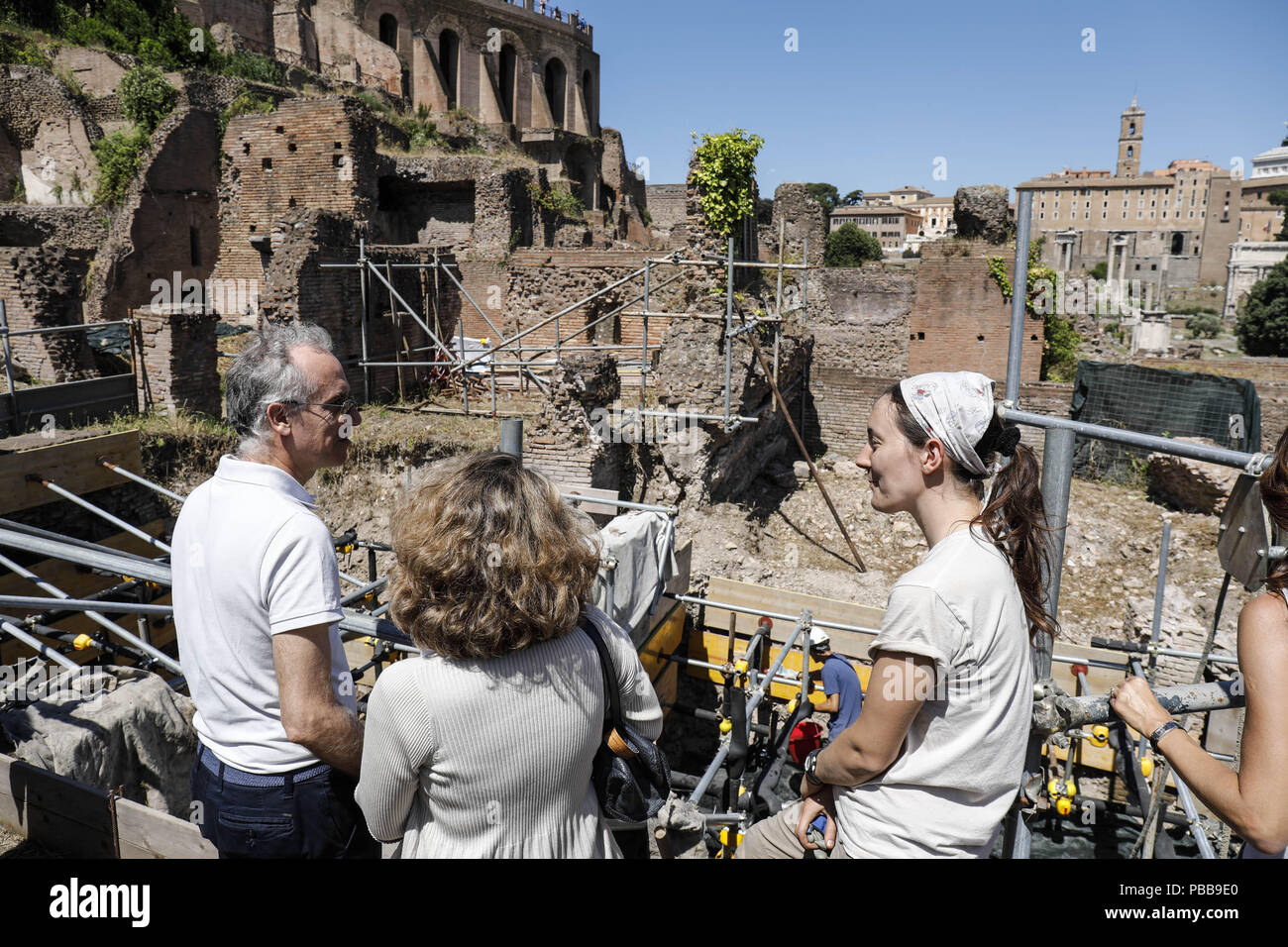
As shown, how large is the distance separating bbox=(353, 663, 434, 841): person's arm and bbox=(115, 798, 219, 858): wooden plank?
1087 mm

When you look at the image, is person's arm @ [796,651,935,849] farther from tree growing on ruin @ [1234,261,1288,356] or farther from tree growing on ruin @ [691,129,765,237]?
tree growing on ruin @ [1234,261,1288,356]

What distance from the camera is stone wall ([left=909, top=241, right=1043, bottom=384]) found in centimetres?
1712

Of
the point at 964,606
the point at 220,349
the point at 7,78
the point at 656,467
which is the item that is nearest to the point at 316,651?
the point at 964,606

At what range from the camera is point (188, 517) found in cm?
203

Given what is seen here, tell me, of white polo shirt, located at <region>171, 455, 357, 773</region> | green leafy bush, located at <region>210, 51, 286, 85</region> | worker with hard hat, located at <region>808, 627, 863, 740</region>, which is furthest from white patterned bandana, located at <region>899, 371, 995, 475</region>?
green leafy bush, located at <region>210, 51, 286, 85</region>

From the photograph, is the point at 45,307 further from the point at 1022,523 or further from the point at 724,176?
the point at 1022,523

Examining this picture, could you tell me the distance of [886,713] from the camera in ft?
5.28

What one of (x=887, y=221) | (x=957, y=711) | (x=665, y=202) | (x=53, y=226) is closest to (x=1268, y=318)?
(x=665, y=202)

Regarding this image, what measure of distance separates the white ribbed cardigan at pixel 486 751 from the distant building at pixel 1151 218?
71.6 m

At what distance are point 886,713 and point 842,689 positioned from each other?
2775 millimetres

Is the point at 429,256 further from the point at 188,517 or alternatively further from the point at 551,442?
the point at 188,517

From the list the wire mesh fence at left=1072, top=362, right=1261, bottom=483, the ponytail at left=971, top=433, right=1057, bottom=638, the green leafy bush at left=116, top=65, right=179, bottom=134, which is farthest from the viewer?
the green leafy bush at left=116, top=65, right=179, bottom=134

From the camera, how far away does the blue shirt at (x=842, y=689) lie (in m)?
4.15

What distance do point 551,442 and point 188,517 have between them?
7.17 metres
